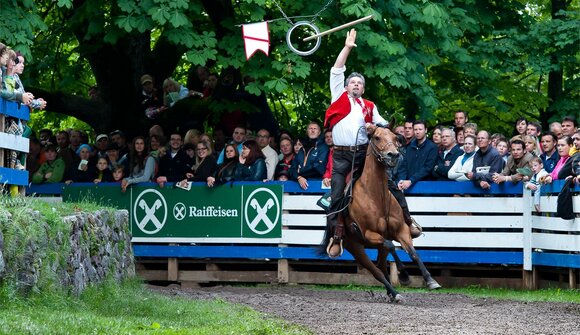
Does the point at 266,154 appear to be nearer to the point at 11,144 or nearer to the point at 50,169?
the point at 50,169

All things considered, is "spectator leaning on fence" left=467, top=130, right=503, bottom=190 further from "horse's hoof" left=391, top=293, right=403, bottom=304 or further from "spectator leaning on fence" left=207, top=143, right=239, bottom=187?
"spectator leaning on fence" left=207, top=143, right=239, bottom=187

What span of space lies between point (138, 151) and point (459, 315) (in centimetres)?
907

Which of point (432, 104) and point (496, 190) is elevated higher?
point (432, 104)

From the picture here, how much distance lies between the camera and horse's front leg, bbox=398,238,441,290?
1522 cm

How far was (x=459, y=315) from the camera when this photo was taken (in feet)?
43.4

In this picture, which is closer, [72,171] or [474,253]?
[474,253]

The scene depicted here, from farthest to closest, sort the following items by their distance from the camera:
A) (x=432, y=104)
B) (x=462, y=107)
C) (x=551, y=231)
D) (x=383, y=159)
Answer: (x=462, y=107) < (x=432, y=104) < (x=551, y=231) < (x=383, y=159)

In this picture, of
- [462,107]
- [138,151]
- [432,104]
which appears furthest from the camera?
[462,107]

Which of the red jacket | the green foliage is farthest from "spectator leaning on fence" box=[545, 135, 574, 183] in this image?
the green foliage

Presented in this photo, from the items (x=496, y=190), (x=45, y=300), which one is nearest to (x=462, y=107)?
(x=496, y=190)

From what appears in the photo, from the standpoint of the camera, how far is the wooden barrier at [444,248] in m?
18.2

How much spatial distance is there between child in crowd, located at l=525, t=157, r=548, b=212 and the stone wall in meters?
6.07

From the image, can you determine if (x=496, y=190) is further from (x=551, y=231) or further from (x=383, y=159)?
(x=383, y=159)

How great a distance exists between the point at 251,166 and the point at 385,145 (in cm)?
538
